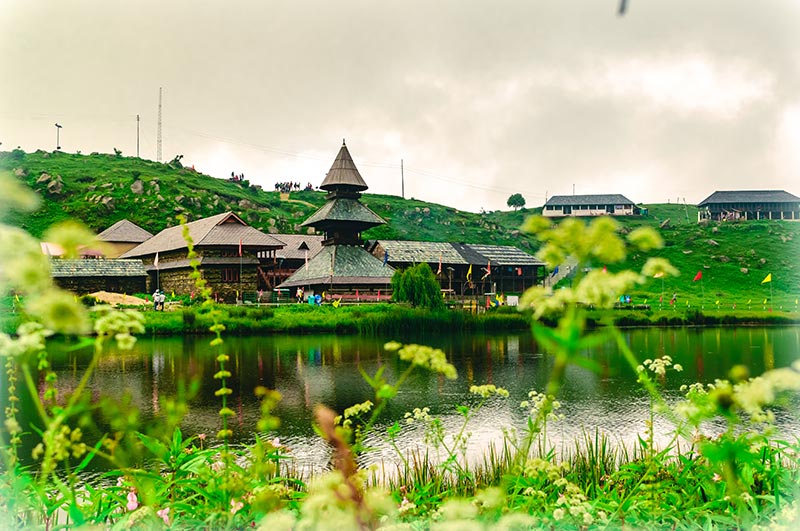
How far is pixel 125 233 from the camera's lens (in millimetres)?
61312

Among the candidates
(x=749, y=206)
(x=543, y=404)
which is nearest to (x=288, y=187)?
(x=749, y=206)

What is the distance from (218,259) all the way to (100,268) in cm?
808

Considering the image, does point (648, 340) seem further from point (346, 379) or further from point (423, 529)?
point (423, 529)

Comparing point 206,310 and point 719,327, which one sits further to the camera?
point 719,327

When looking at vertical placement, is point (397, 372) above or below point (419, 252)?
below

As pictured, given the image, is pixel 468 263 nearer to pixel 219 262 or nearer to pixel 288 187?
pixel 219 262

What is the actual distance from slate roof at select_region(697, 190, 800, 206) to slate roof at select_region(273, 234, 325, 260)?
75.6m

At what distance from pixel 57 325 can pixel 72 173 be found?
91.5 meters

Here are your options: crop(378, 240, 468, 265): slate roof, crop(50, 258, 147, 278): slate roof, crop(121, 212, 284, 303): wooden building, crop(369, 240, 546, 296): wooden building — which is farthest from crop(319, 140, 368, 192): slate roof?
crop(50, 258, 147, 278): slate roof

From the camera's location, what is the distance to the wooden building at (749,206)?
330ft

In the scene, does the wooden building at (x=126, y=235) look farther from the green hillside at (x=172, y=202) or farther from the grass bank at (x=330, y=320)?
the grass bank at (x=330, y=320)

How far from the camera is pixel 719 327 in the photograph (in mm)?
40219

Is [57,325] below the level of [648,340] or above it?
above

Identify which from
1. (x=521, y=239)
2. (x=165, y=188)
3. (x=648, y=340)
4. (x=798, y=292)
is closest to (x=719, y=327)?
(x=648, y=340)
